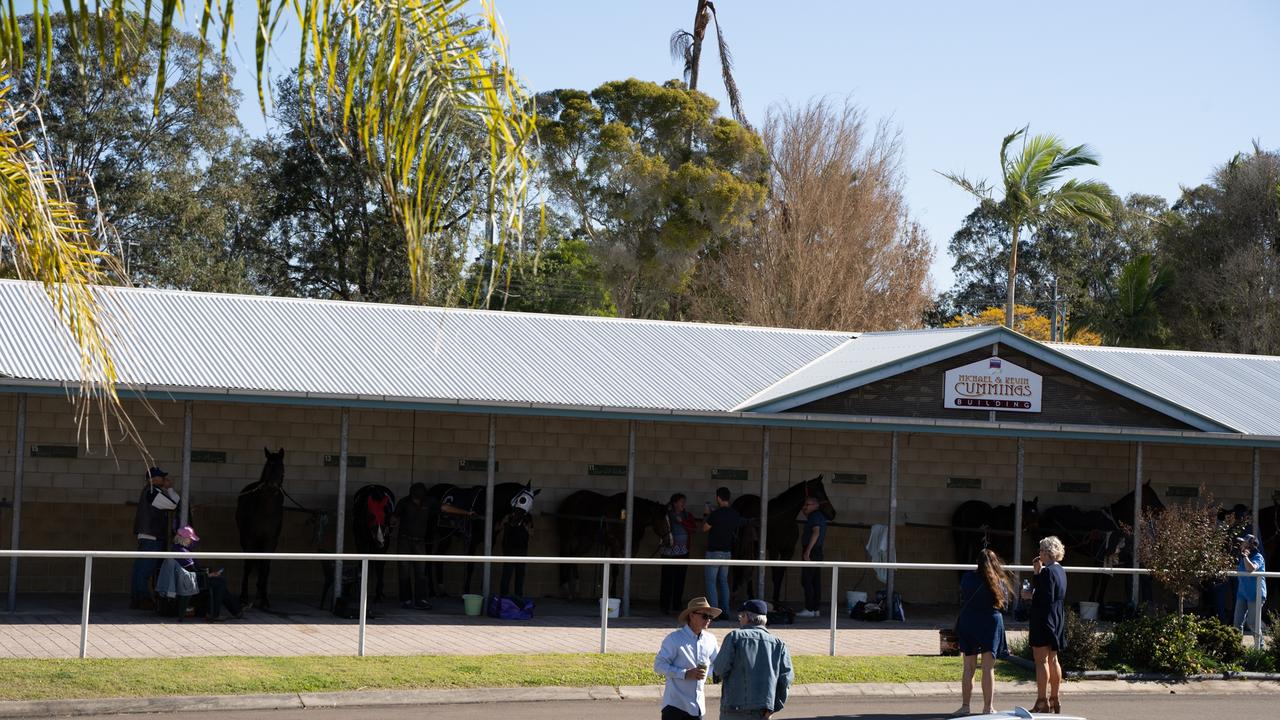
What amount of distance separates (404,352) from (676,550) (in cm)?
461

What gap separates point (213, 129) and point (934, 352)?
24013 millimetres

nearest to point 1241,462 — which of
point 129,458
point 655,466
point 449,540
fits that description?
point 655,466

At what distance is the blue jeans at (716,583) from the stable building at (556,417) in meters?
1.42

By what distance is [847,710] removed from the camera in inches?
515

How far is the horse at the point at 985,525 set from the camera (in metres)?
21.9

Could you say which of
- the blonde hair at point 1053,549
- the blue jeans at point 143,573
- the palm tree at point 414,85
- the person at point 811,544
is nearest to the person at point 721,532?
→ the person at point 811,544

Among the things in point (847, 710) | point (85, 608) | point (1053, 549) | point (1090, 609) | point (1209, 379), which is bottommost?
point (847, 710)

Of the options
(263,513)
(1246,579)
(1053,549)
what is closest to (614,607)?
(263,513)

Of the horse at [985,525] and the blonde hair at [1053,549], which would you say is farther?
the horse at [985,525]

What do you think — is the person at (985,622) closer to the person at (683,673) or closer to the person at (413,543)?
the person at (683,673)

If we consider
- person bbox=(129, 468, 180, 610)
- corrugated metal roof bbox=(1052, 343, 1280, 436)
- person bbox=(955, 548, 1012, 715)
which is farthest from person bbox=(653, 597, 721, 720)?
corrugated metal roof bbox=(1052, 343, 1280, 436)

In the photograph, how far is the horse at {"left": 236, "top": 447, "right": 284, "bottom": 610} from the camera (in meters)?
17.2

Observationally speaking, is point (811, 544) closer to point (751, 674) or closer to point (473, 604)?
point (473, 604)

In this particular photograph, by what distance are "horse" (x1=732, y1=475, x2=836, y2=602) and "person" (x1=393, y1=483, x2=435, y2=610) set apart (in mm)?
4261
